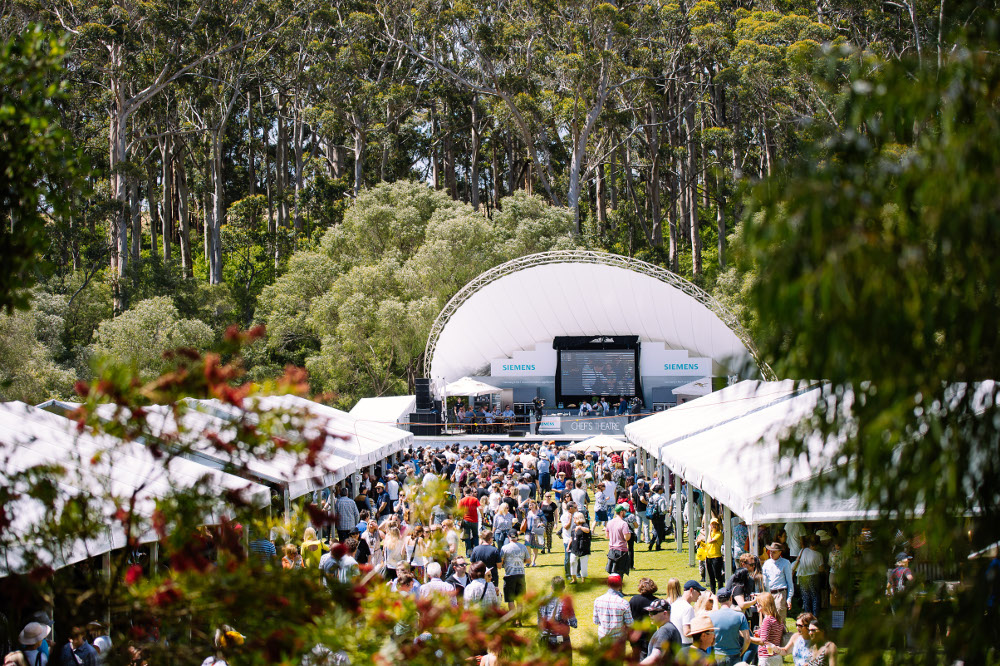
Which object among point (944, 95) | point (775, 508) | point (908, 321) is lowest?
point (775, 508)

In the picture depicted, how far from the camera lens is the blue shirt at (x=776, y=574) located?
31.7 feet

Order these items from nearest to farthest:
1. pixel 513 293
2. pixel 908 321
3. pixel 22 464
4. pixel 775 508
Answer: pixel 908 321 → pixel 22 464 → pixel 775 508 → pixel 513 293

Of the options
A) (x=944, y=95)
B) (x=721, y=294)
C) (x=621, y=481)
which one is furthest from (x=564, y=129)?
(x=944, y=95)

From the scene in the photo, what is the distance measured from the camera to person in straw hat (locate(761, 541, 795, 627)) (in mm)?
9375

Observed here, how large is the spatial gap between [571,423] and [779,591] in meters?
22.7

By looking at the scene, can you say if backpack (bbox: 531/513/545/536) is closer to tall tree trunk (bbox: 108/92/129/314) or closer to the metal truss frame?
the metal truss frame

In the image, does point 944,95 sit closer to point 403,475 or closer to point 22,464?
point 22,464

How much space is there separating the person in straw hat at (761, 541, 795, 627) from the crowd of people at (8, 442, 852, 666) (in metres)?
0.01

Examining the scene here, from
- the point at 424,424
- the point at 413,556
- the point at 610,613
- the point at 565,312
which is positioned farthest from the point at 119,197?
the point at 610,613

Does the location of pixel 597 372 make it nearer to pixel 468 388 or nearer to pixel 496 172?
pixel 468 388

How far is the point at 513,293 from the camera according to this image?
1519 inches

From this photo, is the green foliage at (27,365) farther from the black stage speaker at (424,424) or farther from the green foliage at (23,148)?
the green foliage at (23,148)


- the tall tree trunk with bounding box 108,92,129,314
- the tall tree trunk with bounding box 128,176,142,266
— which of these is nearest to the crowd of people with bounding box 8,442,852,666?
the tall tree trunk with bounding box 108,92,129,314

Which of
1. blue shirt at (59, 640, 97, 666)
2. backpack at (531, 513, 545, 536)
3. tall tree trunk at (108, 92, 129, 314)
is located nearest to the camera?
blue shirt at (59, 640, 97, 666)
